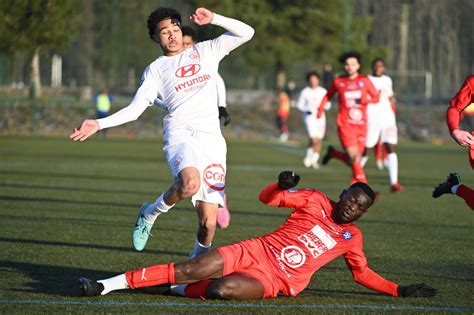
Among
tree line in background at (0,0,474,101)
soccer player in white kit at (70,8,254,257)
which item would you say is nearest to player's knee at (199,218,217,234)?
soccer player in white kit at (70,8,254,257)

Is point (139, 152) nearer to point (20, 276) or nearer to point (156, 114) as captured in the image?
point (156, 114)

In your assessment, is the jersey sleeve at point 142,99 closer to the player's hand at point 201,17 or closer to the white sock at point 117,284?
the player's hand at point 201,17

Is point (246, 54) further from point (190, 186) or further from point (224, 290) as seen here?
point (224, 290)

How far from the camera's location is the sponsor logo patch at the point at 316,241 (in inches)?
272

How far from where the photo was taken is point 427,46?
78.1 m

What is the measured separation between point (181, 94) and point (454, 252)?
361 centimetres

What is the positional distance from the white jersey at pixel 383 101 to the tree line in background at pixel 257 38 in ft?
69.1

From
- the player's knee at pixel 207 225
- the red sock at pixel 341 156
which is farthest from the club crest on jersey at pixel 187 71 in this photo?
the red sock at pixel 341 156

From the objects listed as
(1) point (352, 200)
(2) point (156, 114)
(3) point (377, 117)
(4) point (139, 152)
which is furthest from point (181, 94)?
(2) point (156, 114)

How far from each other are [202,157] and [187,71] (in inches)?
29.9

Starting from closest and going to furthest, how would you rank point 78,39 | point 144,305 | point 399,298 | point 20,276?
point 144,305
point 399,298
point 20,276
point 78,39

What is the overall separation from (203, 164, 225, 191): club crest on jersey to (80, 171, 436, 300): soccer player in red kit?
0.91m

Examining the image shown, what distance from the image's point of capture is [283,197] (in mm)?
6855

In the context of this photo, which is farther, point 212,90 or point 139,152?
point 139,152
